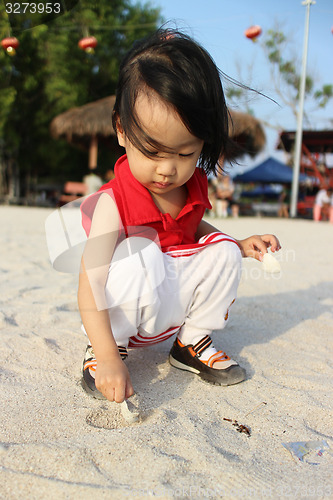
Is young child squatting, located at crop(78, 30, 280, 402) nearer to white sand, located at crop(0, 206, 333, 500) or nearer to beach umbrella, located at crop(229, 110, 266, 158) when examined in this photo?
white sand, located at crop(0, 206, 333, 500)

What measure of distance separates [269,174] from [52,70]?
7.99 meters

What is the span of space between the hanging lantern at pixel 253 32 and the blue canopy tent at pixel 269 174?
715 cm

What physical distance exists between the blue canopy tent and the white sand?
43.5 feet

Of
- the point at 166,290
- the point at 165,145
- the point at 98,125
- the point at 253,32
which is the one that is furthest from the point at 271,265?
the point at 98,125

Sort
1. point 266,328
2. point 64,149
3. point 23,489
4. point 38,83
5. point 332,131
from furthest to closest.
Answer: point 64,149, point 38,83, point 332,131, point 266,328, point 23,489

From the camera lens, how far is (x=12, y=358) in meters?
1.24

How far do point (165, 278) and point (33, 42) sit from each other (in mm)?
12679

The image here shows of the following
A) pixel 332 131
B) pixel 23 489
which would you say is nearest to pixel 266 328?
pixel 23 489

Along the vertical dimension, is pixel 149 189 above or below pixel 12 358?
above

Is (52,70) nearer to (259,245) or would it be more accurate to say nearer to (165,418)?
(259,245)

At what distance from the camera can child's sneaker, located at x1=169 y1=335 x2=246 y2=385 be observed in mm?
1162

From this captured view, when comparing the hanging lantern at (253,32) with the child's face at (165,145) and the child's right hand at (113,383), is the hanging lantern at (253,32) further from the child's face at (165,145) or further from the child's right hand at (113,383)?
the child's right hand at (113,383)

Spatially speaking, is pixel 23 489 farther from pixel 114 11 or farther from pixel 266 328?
pixel 114 11

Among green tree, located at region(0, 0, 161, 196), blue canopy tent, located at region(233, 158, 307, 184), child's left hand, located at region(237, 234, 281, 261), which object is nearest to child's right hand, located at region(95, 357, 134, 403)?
child's left hand, located at region(237, 234, 281, 261)
